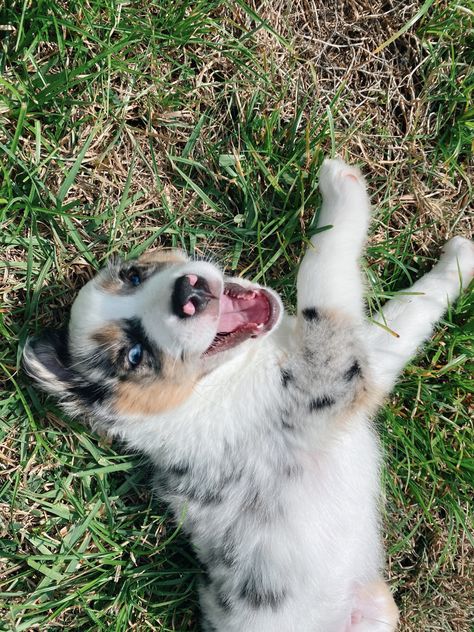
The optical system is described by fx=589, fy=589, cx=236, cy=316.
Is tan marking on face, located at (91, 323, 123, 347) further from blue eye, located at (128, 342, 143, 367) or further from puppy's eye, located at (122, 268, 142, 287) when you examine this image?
puppy's eye, located at (122, 268, 142, 287)

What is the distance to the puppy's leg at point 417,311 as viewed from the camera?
4.19 meters

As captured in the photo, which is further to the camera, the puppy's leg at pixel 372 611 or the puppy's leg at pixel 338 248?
the puppy's leg at pixel 372 611

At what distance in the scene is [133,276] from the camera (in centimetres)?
387

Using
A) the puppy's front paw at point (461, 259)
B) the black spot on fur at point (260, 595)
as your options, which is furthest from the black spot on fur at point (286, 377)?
the puppy's front paw at point (461, 259)

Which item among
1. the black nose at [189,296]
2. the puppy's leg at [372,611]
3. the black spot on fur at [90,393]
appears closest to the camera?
the black nose at [189,296]

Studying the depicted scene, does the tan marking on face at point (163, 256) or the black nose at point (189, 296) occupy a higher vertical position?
the black nose at point (189, 296)

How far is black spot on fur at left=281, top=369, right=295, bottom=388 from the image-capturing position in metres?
3.63

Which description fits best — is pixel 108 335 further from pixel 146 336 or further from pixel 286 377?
pixel 286 377

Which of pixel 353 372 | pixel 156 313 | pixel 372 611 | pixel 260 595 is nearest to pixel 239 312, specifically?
pixel 156 313

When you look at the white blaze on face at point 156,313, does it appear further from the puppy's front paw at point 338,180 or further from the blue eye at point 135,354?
the puppy's front paw at point 338,180

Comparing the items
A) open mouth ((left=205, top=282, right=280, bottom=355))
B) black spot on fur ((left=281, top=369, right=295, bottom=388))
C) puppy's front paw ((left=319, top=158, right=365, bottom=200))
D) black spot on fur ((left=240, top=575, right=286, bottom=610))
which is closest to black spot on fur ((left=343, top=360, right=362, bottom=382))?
black spot on fur ((left=281, top=369, right=295, bottom=388))

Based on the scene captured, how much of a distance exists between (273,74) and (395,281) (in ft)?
6.02

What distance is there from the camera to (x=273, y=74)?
4449mm

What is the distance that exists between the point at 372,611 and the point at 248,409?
170 cm
